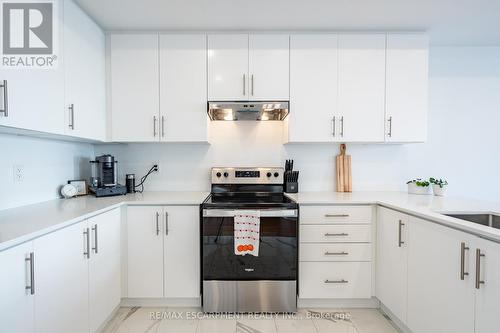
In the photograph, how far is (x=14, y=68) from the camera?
1306 mm

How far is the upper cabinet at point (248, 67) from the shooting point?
2141 millimetres

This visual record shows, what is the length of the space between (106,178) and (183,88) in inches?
42.3

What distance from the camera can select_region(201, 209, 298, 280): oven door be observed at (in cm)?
186

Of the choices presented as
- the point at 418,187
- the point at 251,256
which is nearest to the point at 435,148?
the point at 418,187

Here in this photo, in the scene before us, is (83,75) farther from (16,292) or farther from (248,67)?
(16,292)

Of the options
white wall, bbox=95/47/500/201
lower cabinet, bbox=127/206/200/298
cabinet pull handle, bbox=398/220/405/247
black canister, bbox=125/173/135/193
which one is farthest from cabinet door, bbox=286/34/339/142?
black canister, bbox=125/173/135/193

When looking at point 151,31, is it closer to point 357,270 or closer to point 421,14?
point 421,14

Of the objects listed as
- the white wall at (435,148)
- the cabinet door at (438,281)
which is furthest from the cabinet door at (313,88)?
the cabinet door at (438,281)

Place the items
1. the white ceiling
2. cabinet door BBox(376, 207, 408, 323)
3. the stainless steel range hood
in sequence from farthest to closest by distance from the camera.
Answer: the stainless steel range hood → the white ceiling → cabinet door BBox(376, 207, 408, 323)

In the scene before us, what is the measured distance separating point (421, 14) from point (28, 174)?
3.18 m

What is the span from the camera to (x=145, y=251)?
6.31 feet

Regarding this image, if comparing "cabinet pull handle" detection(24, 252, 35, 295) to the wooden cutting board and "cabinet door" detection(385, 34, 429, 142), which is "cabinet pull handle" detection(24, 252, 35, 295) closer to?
the wooden cutting board

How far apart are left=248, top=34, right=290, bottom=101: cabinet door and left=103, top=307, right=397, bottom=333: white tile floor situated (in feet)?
5.89

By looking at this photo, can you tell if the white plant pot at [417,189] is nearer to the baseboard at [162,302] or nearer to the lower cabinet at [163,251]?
the lower cabinet at [163,251]
